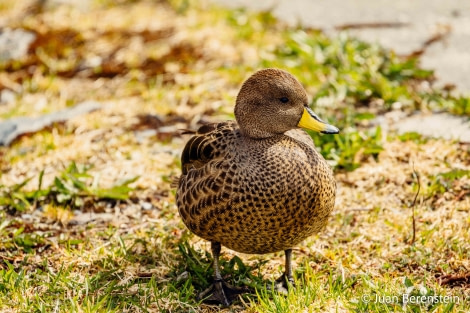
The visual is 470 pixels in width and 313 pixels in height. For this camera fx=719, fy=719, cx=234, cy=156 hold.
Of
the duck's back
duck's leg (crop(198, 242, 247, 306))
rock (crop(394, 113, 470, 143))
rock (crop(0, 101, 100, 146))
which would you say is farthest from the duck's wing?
rock (crop(0, 101, 100, 146))

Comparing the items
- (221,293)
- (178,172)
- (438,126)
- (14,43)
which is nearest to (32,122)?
(178,172)

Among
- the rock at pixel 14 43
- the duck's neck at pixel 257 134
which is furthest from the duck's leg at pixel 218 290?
the rock at pixel 14 43

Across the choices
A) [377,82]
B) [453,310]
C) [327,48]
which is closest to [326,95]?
[377,82]

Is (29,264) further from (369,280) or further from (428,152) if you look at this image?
(428,152)

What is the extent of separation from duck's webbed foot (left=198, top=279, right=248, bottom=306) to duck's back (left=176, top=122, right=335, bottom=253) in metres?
0.26

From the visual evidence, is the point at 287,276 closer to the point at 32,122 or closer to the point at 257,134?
the point at 257,134

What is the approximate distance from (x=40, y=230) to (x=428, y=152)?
2696 mm

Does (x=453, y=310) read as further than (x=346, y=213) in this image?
No

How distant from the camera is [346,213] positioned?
182 inches

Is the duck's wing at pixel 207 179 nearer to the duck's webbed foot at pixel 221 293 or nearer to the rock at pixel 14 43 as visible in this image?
the duck's webbed foot at pixel 221 293

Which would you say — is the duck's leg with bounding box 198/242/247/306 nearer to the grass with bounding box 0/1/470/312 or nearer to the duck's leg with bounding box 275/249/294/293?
the grass with bounding box 0/1/470/312

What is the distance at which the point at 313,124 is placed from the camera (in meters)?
3.79

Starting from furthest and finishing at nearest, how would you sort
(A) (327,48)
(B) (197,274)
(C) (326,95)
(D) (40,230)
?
(A) (327,48) → (C) (326,95) → (D) (40,230) → (B) (197,274)

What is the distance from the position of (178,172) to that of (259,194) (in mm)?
1813
